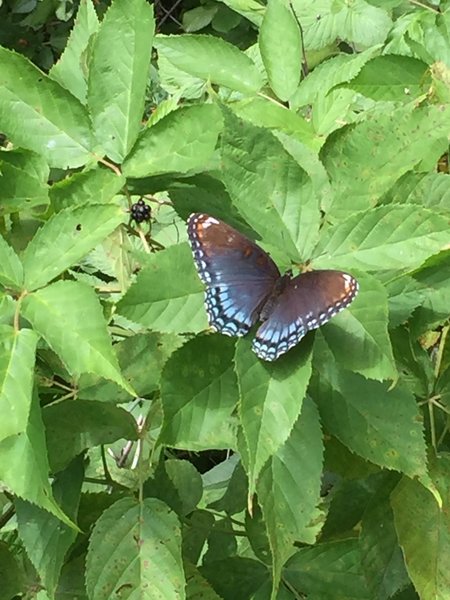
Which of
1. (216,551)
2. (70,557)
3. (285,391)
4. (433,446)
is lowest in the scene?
(216,551)

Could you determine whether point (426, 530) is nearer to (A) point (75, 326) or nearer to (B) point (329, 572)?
(B) point (329, 572)

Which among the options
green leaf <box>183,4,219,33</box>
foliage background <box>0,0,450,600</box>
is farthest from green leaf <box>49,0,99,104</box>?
green leaf <box>183,4,219,33</box>

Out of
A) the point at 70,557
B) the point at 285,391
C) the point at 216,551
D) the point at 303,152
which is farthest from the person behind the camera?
the point at 216,551

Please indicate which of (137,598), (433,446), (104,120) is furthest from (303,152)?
(137,598)

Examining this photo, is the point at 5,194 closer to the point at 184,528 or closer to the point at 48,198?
the point at 48,198

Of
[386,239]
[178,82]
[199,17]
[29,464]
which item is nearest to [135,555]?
[29,464]

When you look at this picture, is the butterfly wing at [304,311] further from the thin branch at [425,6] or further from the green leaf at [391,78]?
the thin branch at [425,6]

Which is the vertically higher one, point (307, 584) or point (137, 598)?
point (137, 598)

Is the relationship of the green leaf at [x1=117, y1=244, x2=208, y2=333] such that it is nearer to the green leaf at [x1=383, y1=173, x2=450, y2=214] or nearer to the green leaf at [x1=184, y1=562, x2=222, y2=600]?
the green leaf at [x1=383, y1=173, x2=450, y2=214]
